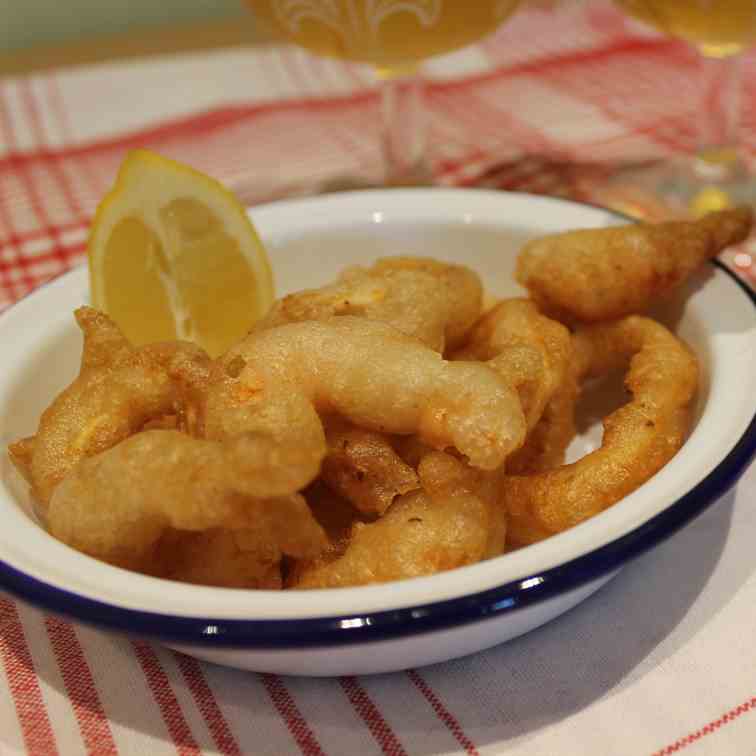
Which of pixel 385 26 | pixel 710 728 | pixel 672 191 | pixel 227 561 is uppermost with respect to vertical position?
pixel 385 26

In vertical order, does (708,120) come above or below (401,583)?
below

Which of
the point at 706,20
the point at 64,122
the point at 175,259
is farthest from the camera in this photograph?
the point at 64,122

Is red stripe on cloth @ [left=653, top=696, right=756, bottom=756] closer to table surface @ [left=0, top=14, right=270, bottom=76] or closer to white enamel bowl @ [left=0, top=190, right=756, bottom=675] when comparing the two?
white enamel bowl @ [left=0, top=190, right=756, bottom=675]

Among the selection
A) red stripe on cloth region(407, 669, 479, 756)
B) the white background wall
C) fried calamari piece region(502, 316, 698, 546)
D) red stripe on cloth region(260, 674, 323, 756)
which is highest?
fried calamari piece region(502, 316, 698, 546)

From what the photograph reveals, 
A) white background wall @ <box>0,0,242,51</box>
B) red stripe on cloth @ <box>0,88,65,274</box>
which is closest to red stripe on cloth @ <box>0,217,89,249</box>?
red stripe on cloth @ <box>0,88,65,274</box>

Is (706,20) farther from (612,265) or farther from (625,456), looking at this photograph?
(625,456)

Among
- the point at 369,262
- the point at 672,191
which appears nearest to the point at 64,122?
the point at 369,262

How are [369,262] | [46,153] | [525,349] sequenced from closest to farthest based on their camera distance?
1. [525,349]
2. [369,262]
3. [46,153]

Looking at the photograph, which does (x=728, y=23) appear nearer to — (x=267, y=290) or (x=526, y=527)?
(x=267, y=290)
